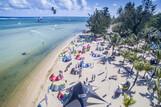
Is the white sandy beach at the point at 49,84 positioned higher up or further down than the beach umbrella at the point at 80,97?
further down

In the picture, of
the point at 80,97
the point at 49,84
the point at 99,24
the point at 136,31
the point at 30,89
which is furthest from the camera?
the point at 99,24

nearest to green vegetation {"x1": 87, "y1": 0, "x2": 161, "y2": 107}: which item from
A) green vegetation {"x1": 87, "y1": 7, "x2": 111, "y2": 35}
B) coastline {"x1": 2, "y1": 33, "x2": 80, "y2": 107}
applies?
green vegetation {"x1": 87, "y1": 7, "x2": 111, "y2": 35}

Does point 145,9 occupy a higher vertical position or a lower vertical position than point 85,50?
higher

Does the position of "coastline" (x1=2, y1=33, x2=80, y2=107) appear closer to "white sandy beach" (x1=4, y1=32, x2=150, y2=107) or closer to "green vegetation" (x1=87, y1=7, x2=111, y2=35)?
"white sandy beach" (x1=4, y1=32, x2=150, y2=107)

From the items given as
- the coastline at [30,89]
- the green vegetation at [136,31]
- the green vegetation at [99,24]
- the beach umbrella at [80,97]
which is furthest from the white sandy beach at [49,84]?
the green vegetation at [99,24]

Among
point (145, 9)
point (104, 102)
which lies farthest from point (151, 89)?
point (145, 9)

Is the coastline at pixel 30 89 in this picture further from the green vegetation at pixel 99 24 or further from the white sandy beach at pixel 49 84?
the green vegetation at pixel 99 24

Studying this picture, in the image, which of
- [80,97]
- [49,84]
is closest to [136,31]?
[49,84]

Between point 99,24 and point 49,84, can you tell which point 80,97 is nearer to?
point 49,84

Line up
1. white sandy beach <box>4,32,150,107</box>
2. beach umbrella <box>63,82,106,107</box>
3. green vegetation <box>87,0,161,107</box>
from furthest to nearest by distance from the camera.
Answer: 1. green vegetation <box>87,0,161,107</box>
2. white sandy beach <box>4,32,150,107</box>
3. beach umbrella <box>63,82,106,107</box>

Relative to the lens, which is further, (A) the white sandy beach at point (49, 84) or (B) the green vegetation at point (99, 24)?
(B) the green vegetation at point (99, 24)

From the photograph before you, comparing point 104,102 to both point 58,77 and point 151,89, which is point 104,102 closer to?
point 151,89
